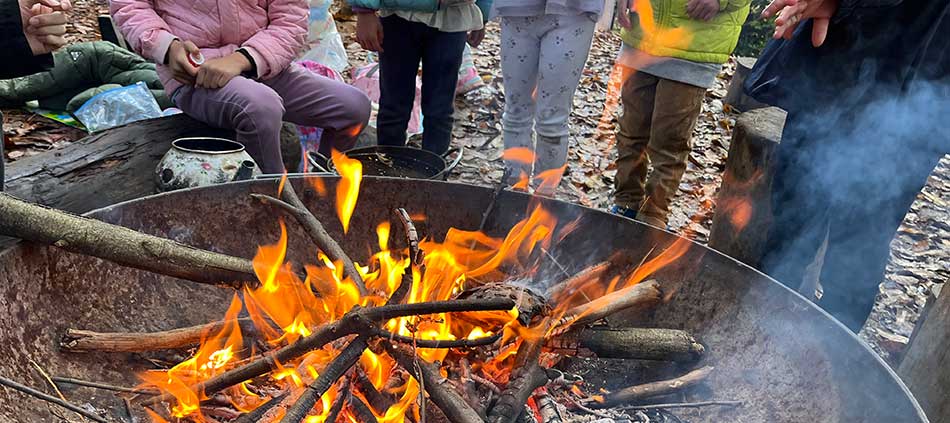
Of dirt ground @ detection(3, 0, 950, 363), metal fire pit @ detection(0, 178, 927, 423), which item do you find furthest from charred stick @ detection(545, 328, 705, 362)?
dirt ground @ detection(3, 0, 950, 363)

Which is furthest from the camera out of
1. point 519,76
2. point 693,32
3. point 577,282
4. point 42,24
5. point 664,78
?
point 519,76

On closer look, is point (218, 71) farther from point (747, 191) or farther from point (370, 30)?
point (747, 191)

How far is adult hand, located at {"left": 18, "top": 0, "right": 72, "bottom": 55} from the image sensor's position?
2.33 metres

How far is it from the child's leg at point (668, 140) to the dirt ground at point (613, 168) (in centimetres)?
56

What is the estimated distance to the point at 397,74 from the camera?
164 inches

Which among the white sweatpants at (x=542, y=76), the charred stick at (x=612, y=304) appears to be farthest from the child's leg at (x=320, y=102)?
the charred stick at (x=612, y=304)

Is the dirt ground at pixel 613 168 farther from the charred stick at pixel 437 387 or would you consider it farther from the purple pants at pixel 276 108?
the charred stick at pixel 437 387

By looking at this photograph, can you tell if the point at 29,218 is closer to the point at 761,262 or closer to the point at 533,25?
the point at 533,25

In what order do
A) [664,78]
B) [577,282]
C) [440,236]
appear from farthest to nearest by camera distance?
[664,78] < [440,236] < [577,282]

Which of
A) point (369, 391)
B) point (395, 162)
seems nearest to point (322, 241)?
point (369, 391)

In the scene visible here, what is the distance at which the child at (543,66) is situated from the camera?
12.0ft

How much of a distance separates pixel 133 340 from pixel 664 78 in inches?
117

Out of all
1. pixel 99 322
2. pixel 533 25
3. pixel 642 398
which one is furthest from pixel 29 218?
pixel 533 25

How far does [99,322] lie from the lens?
7.14 ft
